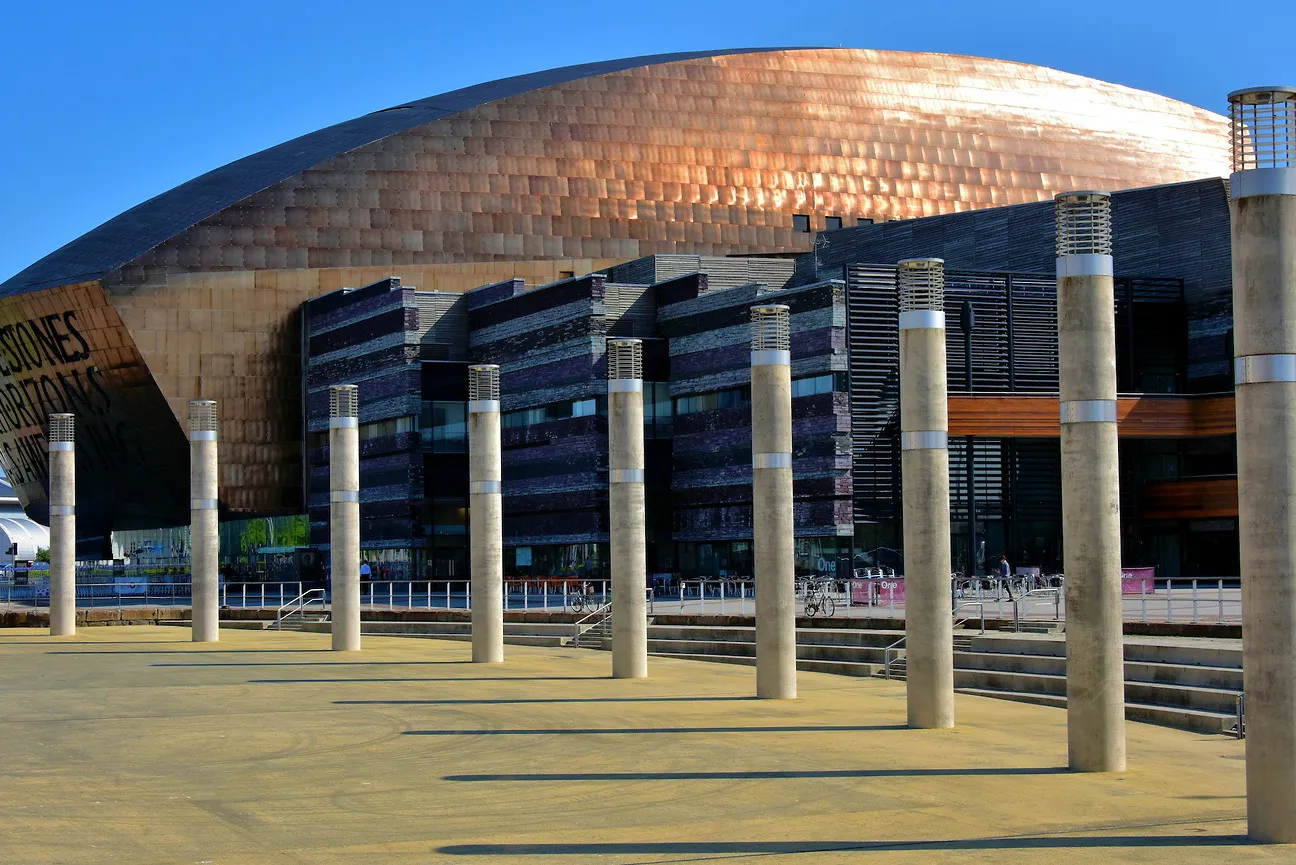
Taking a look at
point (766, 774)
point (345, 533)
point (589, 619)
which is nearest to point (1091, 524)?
point (766, 774)

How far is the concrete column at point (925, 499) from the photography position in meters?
23.7

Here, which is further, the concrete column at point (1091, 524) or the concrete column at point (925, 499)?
the concrete column at point (925, 499)

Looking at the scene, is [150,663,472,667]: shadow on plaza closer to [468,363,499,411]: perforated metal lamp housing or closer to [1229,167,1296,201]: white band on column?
[468,363,499,411]: perforated metal lamp housing

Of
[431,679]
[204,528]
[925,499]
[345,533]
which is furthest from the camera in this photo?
[204,528]

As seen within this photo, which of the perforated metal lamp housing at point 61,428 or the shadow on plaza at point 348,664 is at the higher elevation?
the perforated metal lamp housing at point 61,428

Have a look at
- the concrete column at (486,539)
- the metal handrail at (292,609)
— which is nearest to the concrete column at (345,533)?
the concrete column at (486,539)

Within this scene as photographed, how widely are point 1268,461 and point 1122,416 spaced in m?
47.5

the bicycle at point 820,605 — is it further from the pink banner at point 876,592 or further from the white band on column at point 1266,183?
the white band on column at point 1266,183

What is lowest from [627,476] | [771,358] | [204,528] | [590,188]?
[204,528]

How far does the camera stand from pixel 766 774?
19391mm

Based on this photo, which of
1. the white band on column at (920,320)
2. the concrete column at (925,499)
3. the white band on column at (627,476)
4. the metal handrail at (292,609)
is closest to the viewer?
the concrete column at (925,499)

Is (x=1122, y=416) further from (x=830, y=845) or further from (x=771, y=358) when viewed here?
(x=830, y=845)

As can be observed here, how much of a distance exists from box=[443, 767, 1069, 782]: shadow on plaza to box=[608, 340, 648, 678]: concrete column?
42.6ft

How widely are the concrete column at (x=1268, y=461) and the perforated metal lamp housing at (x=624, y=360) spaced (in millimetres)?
17783
